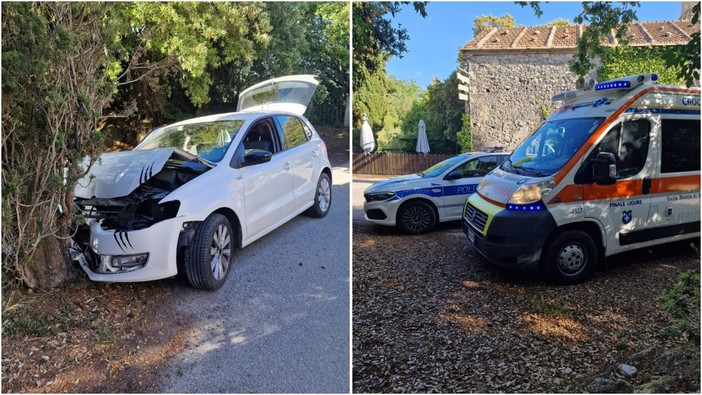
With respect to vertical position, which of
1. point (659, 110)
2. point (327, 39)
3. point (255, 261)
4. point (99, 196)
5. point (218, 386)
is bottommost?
point (218, 386)

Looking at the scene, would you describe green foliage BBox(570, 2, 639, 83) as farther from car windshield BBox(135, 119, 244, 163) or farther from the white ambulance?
car windshield BBox(135, 119, 244, 163)

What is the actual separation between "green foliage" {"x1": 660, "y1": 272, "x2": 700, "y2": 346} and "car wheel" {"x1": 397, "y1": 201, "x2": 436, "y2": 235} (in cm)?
380

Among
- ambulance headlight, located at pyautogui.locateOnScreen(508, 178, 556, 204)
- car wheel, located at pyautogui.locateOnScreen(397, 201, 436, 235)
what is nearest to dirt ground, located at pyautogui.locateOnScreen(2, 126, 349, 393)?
ambulance headlight, located at pyautogui.locateOnScreen(508, 178, 556, 204)

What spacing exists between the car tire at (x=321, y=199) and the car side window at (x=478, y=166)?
212 cm

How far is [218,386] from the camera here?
107 inches

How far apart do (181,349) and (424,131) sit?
9.35 metres

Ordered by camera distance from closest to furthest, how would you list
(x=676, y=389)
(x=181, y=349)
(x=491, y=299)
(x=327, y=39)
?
1. (x=676, y=389)
2. (x=181, y=349)
3. (x=491, y=299)
4. (x=327, y=39)

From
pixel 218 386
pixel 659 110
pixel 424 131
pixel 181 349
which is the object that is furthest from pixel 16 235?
pixel 424 131

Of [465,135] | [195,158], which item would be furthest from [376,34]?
[465,135]

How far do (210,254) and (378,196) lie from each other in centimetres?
306

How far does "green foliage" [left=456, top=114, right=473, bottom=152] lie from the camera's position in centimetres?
1155

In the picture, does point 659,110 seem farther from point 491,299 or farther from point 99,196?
point 99,196

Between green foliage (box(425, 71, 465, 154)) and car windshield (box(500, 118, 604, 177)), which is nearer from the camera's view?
car windshield (box(500, 118, 604, 177))

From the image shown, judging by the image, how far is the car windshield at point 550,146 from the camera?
4.17m
